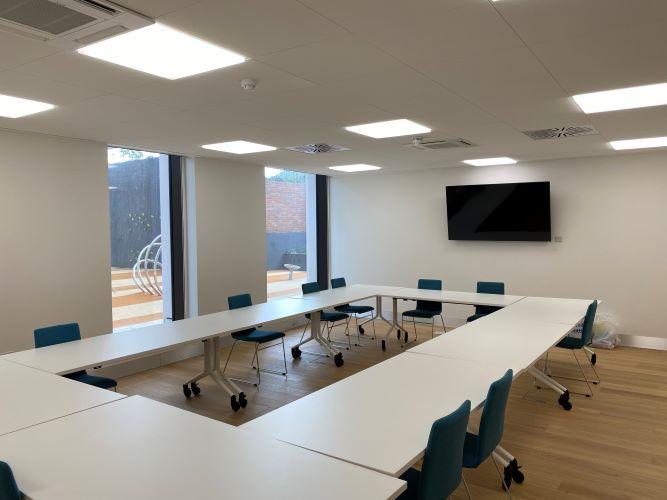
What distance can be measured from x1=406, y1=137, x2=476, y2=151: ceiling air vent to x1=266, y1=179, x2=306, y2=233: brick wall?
3.11 meters

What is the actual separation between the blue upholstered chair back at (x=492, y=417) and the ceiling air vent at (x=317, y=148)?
402 cm

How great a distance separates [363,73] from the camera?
126 inches

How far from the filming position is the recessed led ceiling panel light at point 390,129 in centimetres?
477

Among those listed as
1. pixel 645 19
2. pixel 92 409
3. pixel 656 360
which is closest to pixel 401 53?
pixel 645 19

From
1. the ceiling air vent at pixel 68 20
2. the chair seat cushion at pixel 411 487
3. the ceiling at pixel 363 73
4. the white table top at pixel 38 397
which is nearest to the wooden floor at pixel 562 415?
the chair seat cushion at pixel 411 487

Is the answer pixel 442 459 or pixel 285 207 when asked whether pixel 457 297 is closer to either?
pixel 285 207

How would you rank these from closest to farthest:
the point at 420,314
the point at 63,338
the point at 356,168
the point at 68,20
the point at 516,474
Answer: the point at 68,20 < the point at 516,474 < the point at 63,338 < the point at 420,314 < the point at 356,168

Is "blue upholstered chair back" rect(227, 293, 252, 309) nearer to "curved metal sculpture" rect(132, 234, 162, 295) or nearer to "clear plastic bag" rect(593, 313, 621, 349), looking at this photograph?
"curved metal sculpture" rect(132, 234, 162, 295)

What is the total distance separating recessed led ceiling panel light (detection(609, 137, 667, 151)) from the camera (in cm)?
588

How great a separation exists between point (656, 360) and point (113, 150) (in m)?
7.38

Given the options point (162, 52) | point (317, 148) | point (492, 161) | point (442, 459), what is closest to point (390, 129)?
point (317, 148)

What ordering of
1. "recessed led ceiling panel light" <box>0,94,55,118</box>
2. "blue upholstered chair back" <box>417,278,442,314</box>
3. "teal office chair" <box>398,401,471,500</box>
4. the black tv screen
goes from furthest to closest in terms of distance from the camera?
the black tv screen, "blue upholstered chair back" <box>417,278,442,314</box>, "recessed led ceiling panel light" <box>0,94,55,118</box>, "teal office chair" <box>398,401,471,500</box>

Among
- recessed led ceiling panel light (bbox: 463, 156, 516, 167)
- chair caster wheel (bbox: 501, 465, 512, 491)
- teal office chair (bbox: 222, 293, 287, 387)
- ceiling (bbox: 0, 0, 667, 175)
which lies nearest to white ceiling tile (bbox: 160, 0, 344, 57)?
ceiling (bbox: 0, 0, 667, 175)

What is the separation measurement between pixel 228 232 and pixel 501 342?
180 inches
